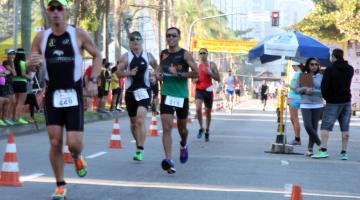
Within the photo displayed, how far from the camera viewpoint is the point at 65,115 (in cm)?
907

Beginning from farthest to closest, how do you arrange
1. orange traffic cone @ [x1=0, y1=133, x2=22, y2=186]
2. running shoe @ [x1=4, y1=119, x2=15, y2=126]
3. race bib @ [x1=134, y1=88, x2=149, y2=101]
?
running shoe @ [x1=4, y1=119, x2=15, y2=126], race bib @ [x1=134, y1=88, x2=149, y2=101], orange traffic cone @ [x1=0, y1=133, x2=22, y2=186]

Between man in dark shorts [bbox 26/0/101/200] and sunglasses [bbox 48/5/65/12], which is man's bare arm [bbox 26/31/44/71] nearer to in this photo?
man in dark shorts [bbox 26/0/101/200]

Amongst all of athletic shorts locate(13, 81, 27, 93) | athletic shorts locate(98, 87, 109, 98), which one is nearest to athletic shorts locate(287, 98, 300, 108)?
athletic shorts locate(13, 81, 27, 93)

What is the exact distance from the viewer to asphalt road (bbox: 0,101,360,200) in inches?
398

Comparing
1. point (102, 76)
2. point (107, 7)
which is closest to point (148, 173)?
point (102, 76)

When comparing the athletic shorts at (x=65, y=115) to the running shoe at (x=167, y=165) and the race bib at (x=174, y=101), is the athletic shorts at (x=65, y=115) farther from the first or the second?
the race bib at (x=174, y=101)

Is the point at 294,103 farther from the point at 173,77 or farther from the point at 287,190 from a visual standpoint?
the point at 287,190

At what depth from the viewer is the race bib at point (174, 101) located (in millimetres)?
12305

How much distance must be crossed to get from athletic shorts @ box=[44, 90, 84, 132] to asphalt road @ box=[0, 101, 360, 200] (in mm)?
856

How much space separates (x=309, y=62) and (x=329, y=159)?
184 cm

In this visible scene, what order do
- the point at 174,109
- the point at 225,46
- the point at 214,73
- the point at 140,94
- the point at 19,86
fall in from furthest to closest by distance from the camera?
the point at 225,46, the point at 19,86, the point at 214,73, the point at 140,94, the point at 174,109

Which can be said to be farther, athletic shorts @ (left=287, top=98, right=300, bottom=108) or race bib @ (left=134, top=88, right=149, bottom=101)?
athletic shorts @ (left=287, top=98, right=300, bottom=108)

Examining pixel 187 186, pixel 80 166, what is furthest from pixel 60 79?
pixel 187 186

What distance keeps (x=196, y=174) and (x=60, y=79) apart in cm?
379
